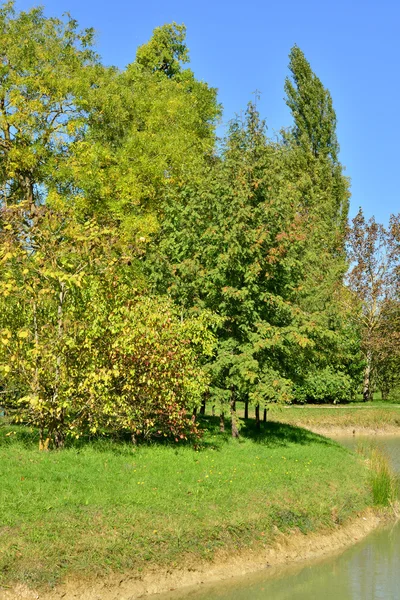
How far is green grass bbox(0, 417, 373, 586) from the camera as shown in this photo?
Answer: 1386cm

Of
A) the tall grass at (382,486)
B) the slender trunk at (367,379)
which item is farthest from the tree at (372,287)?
the tall grass at (382,486)

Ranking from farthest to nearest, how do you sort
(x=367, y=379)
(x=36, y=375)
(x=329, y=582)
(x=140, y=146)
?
(x=367, y=379), (x=140, y=146), (x=36, y=375), (x=329, y=582)

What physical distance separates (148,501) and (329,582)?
442cm

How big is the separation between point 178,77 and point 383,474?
30553 mm

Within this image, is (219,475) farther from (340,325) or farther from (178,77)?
(178,77)

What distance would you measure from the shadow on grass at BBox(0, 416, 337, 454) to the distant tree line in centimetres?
52

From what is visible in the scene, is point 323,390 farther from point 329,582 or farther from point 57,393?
point 329,582

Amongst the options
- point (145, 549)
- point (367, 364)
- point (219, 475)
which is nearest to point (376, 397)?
point (367, 364)

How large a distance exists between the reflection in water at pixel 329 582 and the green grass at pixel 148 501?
86 cm

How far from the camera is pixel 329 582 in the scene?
608 inches

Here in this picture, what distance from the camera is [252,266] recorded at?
22.9 meters

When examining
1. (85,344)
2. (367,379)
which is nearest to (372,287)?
(367,379)

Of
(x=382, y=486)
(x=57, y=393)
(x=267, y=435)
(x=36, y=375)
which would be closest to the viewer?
(x=36, y=375)

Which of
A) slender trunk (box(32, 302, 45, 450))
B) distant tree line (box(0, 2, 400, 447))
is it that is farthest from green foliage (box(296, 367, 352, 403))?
slender trunk (box(32, 302, 45, 450))
